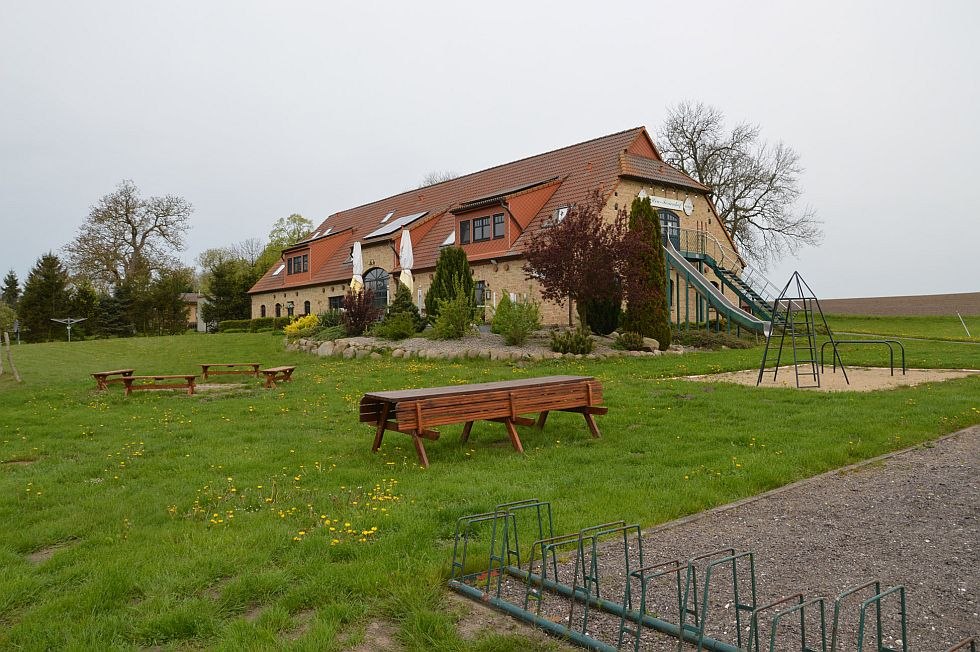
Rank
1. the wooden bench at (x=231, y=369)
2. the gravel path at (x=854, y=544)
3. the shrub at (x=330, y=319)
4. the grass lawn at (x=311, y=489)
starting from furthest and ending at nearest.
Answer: the shrub at (x=330, y=319)
the wooden bench at (x=231, y=369)
the grass lawn at (x=311, y=489)
the gravel path at (x=854, y=544)

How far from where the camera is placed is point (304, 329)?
2761 centimetres

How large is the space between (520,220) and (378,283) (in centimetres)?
1013

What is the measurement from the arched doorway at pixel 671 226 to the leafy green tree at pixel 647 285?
5930 millimetres

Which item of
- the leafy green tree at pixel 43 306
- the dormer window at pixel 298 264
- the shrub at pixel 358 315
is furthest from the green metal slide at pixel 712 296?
the leafy green tree at pixel 43 306

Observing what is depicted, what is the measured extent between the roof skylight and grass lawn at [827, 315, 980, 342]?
72.3 ft

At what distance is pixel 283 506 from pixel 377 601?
2322 mm

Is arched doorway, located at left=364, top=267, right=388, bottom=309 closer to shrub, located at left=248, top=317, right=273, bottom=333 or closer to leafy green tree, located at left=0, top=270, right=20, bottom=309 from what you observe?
shrub, located at left=248, top=317, right=273, bottom=333

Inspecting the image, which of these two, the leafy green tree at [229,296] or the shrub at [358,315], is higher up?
the leafy green tree at [229,296]

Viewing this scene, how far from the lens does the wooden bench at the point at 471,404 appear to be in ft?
24.4

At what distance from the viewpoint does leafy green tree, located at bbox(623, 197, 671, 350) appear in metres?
21.0

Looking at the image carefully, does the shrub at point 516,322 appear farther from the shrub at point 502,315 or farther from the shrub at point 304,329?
the shrub at point 304,329

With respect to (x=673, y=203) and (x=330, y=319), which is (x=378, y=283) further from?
(x=673, y=203)

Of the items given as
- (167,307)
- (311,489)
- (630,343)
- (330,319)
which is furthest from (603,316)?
(167,307)

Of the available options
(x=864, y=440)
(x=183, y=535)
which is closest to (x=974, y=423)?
(x=864, y=440)
